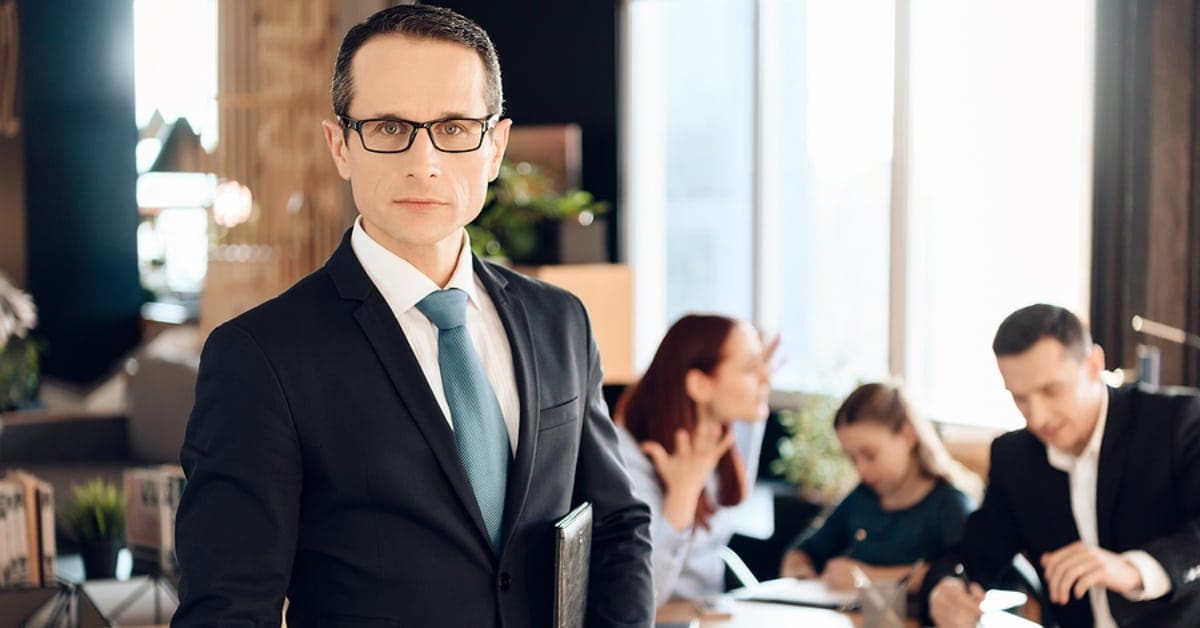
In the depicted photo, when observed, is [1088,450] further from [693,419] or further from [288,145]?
[288,145]

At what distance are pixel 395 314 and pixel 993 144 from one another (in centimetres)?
476

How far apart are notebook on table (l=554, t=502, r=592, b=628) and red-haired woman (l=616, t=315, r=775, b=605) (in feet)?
5.84

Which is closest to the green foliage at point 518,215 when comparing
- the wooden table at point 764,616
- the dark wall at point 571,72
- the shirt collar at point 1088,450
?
the dark wall at point 571,72

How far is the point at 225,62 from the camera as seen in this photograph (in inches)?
334

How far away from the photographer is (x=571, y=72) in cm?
771

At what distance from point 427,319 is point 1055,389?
1.75 metres

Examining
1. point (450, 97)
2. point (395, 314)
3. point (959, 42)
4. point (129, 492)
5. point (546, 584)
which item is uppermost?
point (959, 42)

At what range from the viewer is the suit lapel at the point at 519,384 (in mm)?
1522

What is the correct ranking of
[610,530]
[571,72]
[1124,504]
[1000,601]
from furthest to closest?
1. [571,72]
2. [1000,601]
3. [1124,504]
4. [610,530]

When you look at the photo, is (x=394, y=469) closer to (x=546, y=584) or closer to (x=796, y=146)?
(x=546, y=584)

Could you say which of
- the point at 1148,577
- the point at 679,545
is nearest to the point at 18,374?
the point at 679,545

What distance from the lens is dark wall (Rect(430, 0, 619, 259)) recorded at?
301 inches

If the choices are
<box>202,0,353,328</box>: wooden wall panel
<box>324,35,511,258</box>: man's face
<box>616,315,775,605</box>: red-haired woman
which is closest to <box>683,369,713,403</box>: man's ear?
<box>616,315,775,605</box>: red-haired woman

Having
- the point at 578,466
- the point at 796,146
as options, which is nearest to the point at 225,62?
the point at 796,146
